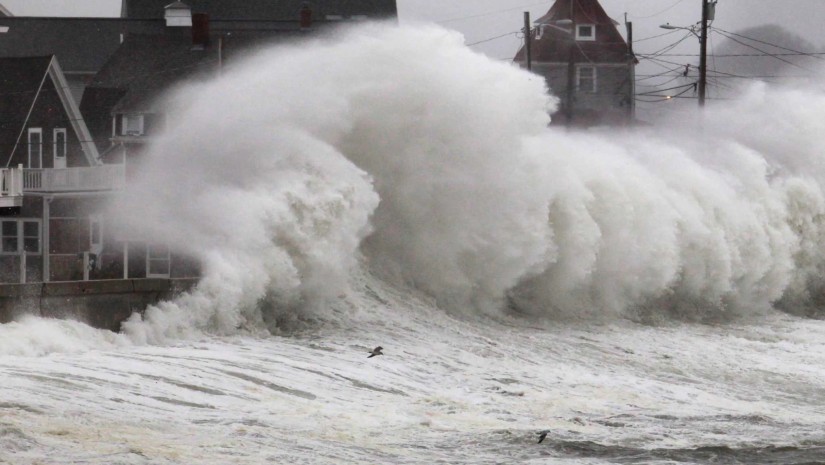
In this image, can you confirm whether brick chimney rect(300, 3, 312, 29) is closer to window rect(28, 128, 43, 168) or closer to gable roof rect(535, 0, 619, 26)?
gable roof rect(535, 0, 619, 26)

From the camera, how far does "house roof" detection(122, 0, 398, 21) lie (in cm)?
5025

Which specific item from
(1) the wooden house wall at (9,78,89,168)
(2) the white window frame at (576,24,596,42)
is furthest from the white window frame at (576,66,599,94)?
(1) the wooden house wall at (9,78,89,168)

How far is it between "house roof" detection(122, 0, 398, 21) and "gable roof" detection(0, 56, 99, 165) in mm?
18529

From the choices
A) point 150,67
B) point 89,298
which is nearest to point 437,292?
point 89,298

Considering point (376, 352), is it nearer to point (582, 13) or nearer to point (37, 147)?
point (37, 147)

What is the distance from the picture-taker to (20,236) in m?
25.7

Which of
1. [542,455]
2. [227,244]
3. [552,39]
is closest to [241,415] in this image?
[542,455]

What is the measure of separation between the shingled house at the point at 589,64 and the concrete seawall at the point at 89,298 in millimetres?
34278

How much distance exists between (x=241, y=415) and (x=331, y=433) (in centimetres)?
76

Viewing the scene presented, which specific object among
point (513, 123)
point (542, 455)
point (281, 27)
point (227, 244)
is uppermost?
point (281, 27)

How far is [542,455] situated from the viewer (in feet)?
36.5

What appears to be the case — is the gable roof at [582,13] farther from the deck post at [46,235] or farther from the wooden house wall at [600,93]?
the deck post at [46,235]

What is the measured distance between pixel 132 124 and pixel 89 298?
18.8 meters

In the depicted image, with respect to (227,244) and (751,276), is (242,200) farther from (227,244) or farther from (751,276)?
(751,276)
